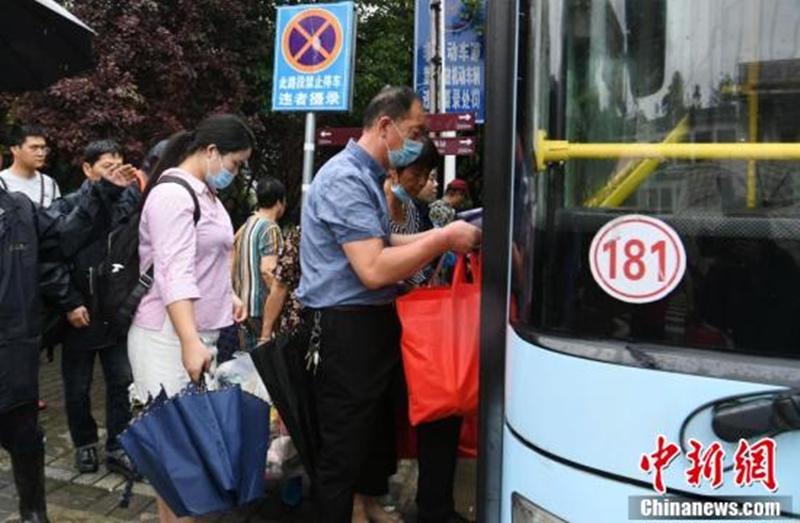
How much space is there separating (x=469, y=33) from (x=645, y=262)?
5611 mm

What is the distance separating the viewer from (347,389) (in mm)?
2553

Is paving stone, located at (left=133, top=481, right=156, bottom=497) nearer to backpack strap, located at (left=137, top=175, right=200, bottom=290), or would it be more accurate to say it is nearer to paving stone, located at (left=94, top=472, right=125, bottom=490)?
paving stone, located at (left=94, top=472, right=125, bottom=490)

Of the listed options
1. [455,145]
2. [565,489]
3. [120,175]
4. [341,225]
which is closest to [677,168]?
[565,489]

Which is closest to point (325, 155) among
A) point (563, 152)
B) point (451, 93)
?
point (451, 93)

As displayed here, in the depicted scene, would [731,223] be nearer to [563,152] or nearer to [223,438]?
[563,152]

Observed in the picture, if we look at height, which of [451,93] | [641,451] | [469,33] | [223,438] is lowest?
[223,438]

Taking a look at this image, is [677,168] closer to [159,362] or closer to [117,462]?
[159,362]

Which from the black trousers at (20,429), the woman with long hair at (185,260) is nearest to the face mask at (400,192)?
the woman with long hair at (185,260)

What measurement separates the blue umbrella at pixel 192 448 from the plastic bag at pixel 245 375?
0.43 meters

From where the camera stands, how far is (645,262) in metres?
1.35

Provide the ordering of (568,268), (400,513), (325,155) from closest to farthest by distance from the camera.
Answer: (568,268) → (400,513) → (325,155)

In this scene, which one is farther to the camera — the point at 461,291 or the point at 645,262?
the point at 461,291

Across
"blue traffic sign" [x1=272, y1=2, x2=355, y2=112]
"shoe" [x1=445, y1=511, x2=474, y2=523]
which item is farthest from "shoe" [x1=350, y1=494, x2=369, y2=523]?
"blue traffic sign" [x1=272, y1=2, x2=355, y2=112]

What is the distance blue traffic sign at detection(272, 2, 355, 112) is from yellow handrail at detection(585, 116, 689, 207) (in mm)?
3533
